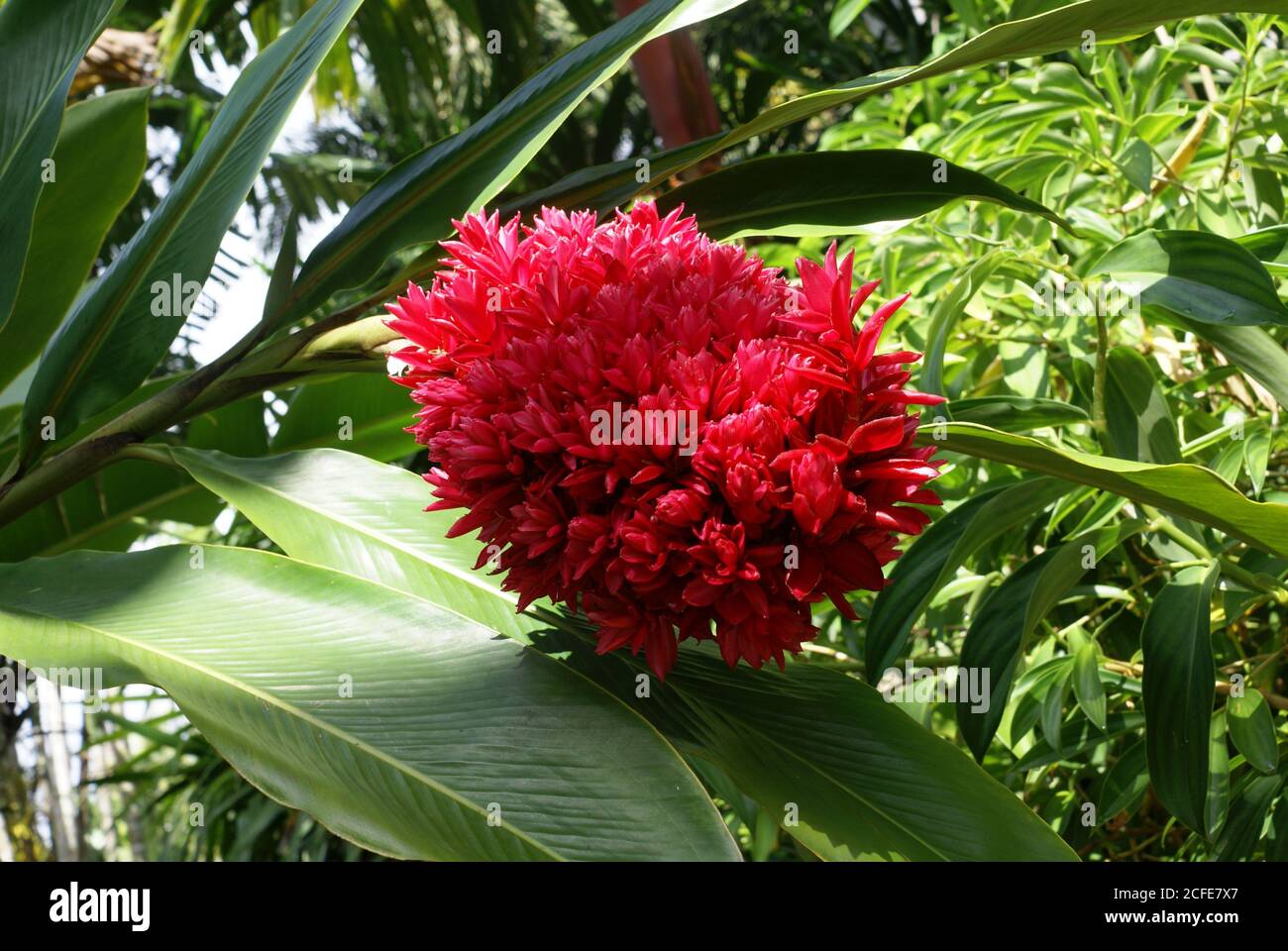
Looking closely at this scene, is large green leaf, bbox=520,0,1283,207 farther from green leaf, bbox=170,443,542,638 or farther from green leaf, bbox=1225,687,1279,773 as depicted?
green leaf, bbox=1225,687,1279,773

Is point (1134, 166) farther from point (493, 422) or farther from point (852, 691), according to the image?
point (493, 422)

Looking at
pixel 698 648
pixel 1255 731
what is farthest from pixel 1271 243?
pixel 698 648

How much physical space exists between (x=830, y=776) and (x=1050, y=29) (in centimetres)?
43

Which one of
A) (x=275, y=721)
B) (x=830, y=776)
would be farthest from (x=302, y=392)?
(x=830, y=776)

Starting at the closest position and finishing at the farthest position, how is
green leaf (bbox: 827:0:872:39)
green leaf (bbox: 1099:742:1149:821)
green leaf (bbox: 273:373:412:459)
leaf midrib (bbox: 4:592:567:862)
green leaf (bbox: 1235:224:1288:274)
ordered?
leaf midrib (bbox: 4:592:567:862)
green leaf (bbox: 1235:224:1288:274)
green leaf (bbox: 1099:742:1149:821)
green leaf (bbox: 273:373:412:459)
green leaf (bbox: 827:0:872:39)

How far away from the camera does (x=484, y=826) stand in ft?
1.54

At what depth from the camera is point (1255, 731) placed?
73 centimetres

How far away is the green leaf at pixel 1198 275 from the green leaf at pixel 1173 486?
17 cm

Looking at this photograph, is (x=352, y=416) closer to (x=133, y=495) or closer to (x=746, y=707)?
(x=133, y=495)

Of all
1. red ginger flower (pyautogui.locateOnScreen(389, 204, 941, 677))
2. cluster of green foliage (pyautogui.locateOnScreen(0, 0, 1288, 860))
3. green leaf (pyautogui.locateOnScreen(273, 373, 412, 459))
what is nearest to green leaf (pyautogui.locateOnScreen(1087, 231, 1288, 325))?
cluster of green foliage (pyautogui.locateOnScreen(0, 0, 1288, 860))

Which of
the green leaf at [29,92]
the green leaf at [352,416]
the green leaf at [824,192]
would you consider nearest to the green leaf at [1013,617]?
the green leaf at [824,192]

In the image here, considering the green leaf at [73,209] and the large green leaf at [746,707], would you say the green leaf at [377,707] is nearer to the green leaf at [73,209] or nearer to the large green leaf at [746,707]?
the large green leaf at [746,707]

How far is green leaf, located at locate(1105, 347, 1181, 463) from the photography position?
0.77m

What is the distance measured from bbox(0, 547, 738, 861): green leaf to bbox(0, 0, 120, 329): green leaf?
260 mm
